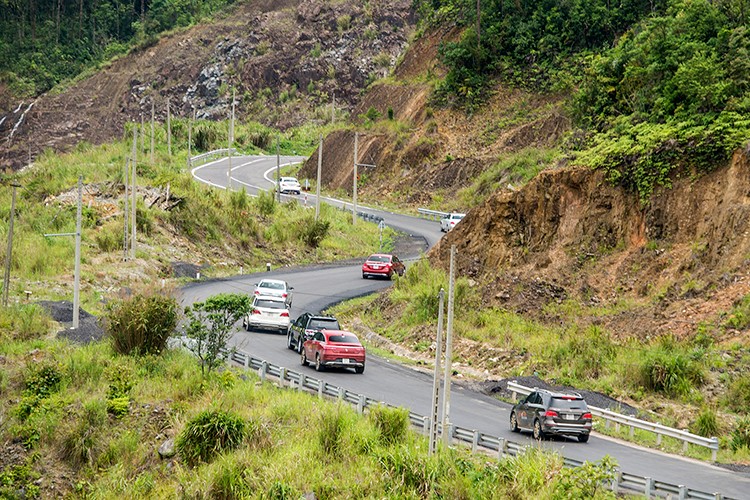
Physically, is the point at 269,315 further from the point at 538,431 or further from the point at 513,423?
the point at 538,431

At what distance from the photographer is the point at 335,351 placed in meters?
32.3

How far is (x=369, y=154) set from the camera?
78000mm

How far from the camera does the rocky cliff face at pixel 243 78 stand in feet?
368

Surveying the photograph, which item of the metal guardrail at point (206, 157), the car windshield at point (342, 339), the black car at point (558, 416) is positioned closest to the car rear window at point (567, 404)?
the black car at point (558, 416)

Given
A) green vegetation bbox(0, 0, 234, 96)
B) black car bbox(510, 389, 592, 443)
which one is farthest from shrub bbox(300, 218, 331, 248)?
green vegetation bbox(0, 0, 234, 96)

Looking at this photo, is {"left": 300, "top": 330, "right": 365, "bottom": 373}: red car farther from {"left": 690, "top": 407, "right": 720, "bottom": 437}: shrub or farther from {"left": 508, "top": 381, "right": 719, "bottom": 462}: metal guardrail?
{"left": 690, "top": 407, "right": 720, "bottom": 437}: shrub

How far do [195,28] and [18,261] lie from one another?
8665cm

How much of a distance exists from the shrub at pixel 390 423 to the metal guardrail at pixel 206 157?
68.9m

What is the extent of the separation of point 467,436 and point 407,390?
23.2ft

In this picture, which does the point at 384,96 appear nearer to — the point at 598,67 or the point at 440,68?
the point at 440,68

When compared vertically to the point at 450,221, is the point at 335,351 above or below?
above

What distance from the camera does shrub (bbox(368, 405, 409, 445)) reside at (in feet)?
81.4

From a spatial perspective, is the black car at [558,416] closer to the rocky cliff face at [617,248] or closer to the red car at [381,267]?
the rocky cliff face at [617,248]

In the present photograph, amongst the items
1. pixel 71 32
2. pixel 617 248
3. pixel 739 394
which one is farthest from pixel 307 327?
pixel 71 32
